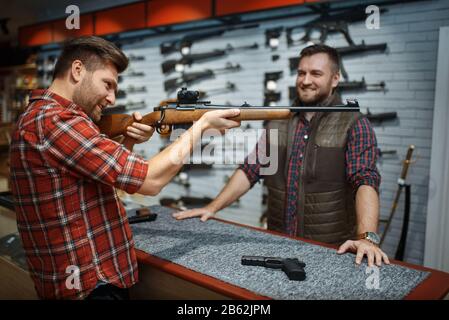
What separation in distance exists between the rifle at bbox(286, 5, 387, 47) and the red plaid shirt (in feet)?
11.1

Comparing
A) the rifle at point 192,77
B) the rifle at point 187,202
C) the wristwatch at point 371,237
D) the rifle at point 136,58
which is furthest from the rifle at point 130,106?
the wristwatch at point 371,237

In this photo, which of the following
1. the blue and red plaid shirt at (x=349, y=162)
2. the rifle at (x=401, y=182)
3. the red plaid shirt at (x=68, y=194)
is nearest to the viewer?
the red plaid shirt at (x=68, y=194)

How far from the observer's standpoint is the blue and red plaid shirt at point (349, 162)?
2182 millimetres

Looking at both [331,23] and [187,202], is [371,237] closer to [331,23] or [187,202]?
[331,23]

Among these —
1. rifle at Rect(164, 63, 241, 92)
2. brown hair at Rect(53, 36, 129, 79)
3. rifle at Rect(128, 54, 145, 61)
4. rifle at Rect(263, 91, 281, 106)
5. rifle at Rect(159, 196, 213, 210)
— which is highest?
rifle at Rect(128, 54, 145, 61)

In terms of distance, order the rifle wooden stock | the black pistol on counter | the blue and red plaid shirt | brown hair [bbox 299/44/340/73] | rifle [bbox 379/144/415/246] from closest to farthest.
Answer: the black pistol on counter → the rifle wooden stock → the blue and red plaid shirt → brown hair [bbox 299/44/340/73] → rifle [bbox 379/144/415/246]

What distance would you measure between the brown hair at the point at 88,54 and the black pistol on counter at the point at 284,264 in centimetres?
100

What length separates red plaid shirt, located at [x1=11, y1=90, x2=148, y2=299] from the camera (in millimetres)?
1269

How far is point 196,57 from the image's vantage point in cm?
530

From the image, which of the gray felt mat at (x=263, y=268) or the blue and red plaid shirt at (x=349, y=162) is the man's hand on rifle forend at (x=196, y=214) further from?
the blue and red plaid shirt at (x=349, y=162)

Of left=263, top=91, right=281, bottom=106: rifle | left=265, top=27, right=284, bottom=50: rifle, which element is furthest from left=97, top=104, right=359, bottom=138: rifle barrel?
left=265, top=27, right=284, bottom=50: rifle

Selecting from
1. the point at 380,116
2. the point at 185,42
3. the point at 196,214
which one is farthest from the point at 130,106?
the point at 196,214

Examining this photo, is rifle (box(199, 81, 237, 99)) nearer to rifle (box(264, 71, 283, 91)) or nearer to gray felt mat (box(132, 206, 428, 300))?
rifle (box(264, 71, 283, 91))
